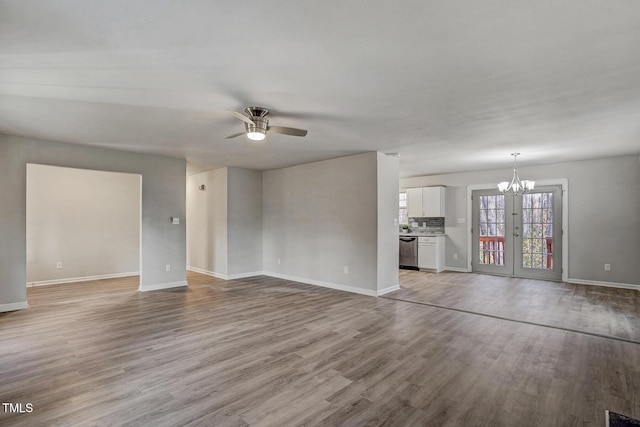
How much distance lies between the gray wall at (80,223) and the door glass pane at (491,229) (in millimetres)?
8430

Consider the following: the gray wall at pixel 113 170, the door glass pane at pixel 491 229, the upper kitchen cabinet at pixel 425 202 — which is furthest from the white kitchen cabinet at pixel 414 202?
the gray wall at pixel 113 170

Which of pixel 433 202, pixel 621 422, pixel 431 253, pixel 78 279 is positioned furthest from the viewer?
pixel 433 202

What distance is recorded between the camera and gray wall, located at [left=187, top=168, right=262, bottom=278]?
23.3ft

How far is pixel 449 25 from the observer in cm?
191

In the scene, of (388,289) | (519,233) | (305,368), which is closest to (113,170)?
(305,368)

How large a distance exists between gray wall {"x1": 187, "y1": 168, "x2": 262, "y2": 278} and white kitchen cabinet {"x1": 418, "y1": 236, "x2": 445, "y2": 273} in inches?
161

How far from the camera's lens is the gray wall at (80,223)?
6309mm

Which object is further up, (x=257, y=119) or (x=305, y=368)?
(x=257, y=119)

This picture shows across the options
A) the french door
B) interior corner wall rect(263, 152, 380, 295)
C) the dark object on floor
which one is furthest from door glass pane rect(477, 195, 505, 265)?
the dark object on floor

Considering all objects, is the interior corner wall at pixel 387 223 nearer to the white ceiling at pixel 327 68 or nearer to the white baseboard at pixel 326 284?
the white baseboard at pixel 326 284

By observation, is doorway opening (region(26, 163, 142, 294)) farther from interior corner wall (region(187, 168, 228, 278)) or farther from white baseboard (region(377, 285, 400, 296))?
white baseboard (region(377, 285, 400, 296))

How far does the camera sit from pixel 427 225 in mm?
8695

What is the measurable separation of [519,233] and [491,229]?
0.59 meters

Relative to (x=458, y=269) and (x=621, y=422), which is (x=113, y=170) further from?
(x=458, y=269)
